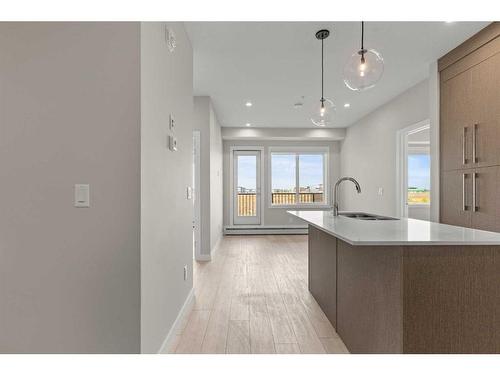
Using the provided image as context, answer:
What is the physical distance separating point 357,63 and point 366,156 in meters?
4.46

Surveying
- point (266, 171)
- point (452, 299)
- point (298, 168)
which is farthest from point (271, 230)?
point (452, 299)

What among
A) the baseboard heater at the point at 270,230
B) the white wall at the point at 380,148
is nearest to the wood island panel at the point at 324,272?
the white wall at the point at 380,148

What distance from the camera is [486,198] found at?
2861 mm

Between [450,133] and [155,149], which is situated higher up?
[450,133]

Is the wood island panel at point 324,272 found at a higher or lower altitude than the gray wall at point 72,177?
lower

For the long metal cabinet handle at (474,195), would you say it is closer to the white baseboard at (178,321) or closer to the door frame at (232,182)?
the white baseboard at (178,321)

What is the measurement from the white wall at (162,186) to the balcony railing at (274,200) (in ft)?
15.9

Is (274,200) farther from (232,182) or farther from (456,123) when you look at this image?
(456,123)

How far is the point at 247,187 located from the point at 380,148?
3.40 meters

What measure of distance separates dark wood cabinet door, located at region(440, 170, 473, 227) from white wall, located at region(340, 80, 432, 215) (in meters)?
1.23

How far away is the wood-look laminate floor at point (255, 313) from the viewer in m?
2.18

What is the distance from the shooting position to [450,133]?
336 cm
